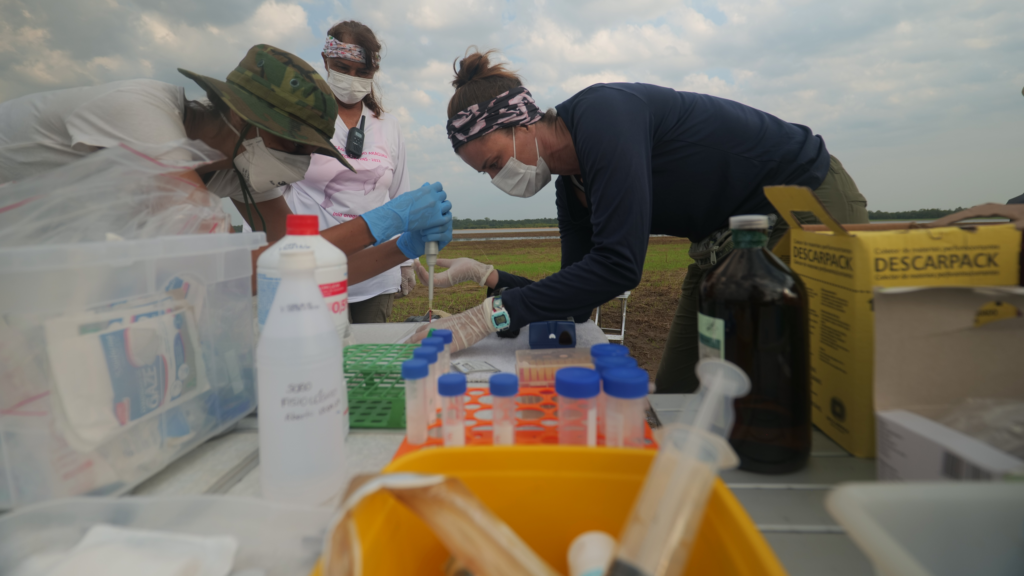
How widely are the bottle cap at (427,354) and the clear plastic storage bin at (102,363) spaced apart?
1.28 ft

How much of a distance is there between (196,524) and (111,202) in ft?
1.83

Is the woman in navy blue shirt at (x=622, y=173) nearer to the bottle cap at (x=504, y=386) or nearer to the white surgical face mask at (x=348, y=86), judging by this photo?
the bottle cap at (x=504, y=386)

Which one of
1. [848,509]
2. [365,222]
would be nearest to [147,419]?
[848,509]

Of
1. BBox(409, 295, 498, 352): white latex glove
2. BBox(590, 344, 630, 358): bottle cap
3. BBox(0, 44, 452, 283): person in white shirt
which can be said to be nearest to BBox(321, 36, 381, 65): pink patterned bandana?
BBox(0, 44, 452, 283): person in white shirt

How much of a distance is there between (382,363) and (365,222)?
2.55 ft

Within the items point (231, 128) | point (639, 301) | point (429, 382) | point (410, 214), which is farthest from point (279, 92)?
point (639, 301)

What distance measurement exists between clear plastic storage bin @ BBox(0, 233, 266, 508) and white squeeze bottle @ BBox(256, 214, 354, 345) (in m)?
0.09

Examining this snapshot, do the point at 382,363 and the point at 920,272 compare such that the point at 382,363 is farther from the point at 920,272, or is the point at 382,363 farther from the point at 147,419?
the point at 920,272

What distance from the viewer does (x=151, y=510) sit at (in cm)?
53

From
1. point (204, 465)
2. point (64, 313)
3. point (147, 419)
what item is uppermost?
point (64, 313)

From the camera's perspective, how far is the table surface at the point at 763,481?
525 millimetres

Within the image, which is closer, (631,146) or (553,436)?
(553,436)

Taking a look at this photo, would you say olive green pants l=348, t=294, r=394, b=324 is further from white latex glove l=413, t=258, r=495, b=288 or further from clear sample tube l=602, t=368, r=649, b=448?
clear sample tube l=602, t=368, r=649, b=448

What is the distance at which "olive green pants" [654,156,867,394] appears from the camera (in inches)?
67.6
